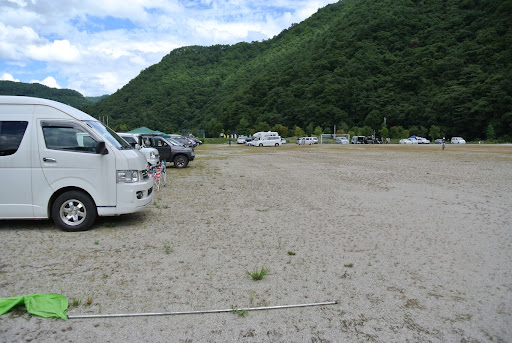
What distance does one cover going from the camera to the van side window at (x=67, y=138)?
669 cm

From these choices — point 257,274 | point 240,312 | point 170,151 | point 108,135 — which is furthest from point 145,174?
point 170,151

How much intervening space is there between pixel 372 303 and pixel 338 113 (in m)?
93.0

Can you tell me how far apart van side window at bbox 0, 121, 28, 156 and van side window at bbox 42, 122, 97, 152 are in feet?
1.23

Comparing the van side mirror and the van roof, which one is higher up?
the van roof

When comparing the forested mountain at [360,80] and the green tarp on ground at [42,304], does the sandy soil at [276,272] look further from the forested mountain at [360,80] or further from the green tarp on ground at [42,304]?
the forested mountain at [360,80]

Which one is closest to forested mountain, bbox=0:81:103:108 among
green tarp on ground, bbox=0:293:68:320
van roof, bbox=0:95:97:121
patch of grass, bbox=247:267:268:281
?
van roof, bbox=0:95:97:121

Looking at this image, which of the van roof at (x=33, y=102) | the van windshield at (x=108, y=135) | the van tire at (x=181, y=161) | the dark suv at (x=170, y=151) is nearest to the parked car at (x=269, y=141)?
the dark suv at (x=170, y=151)

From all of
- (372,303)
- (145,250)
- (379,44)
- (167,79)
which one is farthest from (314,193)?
(167,79)

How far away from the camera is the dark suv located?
20156 millimetres

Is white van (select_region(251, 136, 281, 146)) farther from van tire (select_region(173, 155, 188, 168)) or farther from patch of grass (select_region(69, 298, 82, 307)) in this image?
patch of grass (select_region(69, 298, 82, 307))

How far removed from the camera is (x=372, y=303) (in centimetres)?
398

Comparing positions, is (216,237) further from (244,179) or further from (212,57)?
(212,57)

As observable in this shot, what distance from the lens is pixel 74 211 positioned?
22.1ft

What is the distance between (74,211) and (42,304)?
3.24 metres
